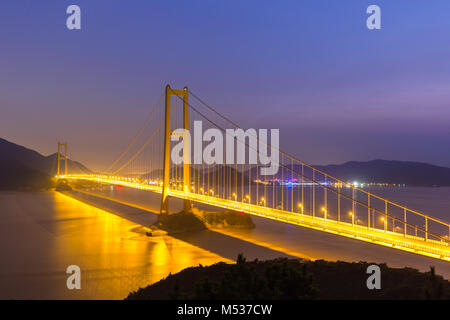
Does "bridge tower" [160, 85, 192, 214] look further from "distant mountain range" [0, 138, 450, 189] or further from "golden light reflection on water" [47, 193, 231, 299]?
"distant mountain range" [0, 138, 450, 189]

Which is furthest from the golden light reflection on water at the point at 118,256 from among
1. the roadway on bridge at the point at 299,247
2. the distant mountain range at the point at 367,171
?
the distant mountain range at the point at 367,171

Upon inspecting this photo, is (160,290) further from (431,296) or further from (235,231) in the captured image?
(235,231)

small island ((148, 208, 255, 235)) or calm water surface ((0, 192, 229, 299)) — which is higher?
small island ((148, 208, 255, 235))

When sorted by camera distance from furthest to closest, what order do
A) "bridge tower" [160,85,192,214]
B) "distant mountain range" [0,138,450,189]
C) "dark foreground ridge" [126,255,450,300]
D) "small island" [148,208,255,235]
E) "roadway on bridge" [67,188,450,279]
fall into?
"distant mountain range" [0,138,450,189] < "bridge tower" [160,85,192,214] < "small island" [148,208,255,235] < "roadway on bridge" [67,188,450,279] < "dark foreground ridge" [126,255,450,300]

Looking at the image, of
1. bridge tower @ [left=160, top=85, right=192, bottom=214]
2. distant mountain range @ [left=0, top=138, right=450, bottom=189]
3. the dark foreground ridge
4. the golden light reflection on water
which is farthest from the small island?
distant mountain range @ [left=0, top=138, right=450, bottom=189]

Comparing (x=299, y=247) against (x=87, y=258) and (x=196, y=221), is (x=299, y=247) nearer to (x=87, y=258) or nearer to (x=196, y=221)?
(x=196, y=221)
